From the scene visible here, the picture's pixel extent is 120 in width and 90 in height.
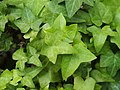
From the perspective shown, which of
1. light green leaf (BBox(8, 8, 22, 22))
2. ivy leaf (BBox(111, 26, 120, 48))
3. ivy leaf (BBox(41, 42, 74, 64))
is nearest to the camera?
ivy leaf (BBox(41, 42, 74, 64))

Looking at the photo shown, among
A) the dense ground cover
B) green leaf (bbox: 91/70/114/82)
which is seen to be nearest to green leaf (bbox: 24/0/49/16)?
the dense ground cover

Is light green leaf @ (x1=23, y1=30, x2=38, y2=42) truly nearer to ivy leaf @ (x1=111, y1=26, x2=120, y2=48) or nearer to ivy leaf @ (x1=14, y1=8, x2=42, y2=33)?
ivy leaf @ (x1=14, y1=8, x2=42, y2=33)

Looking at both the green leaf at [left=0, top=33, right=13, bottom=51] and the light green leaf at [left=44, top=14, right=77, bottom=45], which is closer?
the light green leaf at [left=44, top=14, right=77, bottom=45]

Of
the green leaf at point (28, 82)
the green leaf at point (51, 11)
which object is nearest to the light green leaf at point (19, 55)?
the green leaf at point (28, 82)

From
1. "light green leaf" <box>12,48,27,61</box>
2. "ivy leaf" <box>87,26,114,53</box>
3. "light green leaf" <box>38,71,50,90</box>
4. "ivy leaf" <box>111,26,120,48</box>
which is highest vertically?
"ivy leaf" <box>87,26,114,53</box>

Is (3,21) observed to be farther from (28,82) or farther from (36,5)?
(28,82)

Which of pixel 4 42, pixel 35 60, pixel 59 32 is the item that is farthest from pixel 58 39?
pixel 4 42

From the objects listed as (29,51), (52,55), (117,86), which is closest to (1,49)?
(29,51)
